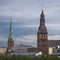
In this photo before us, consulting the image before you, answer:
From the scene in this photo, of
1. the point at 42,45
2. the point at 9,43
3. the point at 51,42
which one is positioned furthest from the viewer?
the point at 51,42

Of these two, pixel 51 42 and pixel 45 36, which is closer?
pixel 45 36

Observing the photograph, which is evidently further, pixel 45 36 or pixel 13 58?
pixel 45 36

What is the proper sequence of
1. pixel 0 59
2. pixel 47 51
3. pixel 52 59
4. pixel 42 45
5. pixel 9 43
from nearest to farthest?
pixel 0 59 < pixel 52 59 < pixel 47 51 < pixel 42 45 < pixel 9 43

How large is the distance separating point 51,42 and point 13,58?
127m

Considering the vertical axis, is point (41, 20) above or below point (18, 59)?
above

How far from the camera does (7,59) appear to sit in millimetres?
69562

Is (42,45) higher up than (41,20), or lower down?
lower down

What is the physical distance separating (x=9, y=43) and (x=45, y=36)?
985 inches

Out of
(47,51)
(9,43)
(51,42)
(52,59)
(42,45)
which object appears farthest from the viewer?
(51,42)

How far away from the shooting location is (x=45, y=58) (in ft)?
254

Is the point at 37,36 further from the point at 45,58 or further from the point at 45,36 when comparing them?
the point at 45,58

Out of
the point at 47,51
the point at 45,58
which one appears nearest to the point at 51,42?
the point at 47,51

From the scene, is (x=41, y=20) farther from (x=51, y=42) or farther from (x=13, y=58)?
(x=13, y=58)

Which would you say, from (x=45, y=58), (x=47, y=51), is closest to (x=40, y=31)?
(x=47, y=51)
